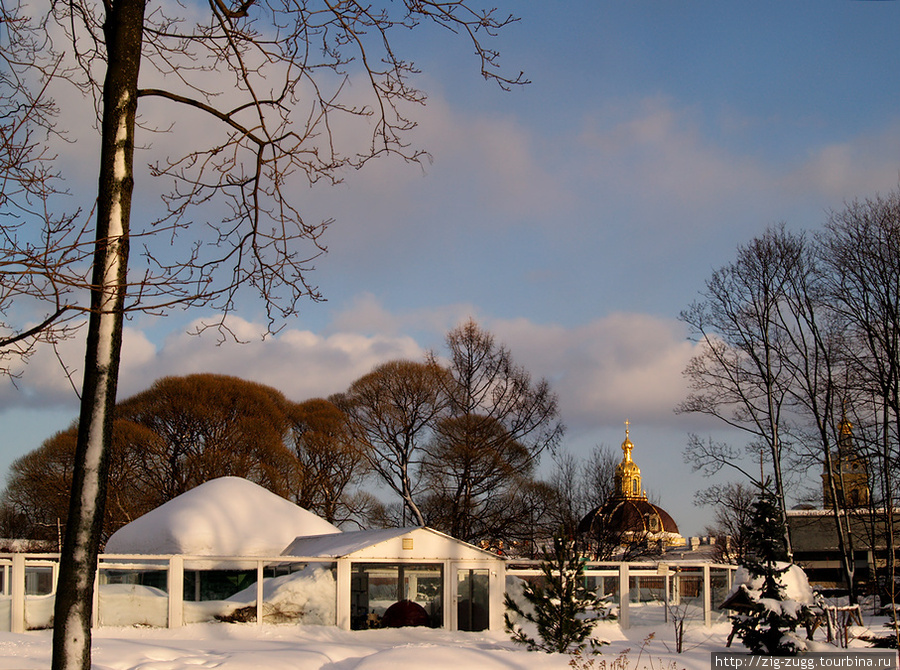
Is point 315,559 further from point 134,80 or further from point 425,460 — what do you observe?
point 134,80

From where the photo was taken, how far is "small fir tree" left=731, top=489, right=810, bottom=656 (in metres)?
14.9

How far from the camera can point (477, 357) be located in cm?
3756

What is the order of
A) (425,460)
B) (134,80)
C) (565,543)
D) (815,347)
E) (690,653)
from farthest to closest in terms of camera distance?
(425,460), (815,347), (690,653), (565,543), (134,80)

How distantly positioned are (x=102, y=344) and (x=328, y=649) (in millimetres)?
12317

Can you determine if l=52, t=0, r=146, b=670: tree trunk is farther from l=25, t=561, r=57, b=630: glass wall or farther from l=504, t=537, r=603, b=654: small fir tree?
l=25, t=561, r=57, b=630: glass wall

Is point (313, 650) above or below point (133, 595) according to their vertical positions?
below

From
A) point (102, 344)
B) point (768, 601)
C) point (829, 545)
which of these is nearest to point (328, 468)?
point (829, 545)

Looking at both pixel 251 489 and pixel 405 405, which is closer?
pixel 251 489

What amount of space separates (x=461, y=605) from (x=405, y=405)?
570 inches

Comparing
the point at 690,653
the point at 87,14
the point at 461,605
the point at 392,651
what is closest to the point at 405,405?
the point at 461,605

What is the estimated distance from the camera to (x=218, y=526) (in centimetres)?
2816

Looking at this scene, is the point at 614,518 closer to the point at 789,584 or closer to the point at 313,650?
the point at 789,584

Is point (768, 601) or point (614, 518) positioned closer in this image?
point (768, 601)

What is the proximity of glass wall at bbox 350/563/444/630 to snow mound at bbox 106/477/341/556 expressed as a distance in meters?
5.76
